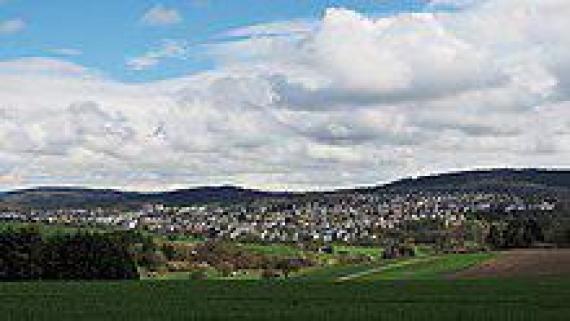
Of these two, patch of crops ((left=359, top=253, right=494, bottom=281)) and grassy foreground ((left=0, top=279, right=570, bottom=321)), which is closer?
grassy foreground ((left=0, top=279, right=570, bottom=321))

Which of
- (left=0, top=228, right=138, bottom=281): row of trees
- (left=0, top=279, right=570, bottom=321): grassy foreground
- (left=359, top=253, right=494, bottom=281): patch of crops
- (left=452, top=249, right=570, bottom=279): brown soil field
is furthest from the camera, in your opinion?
(left=0, top=228, right=138, bottom=281): row of trees

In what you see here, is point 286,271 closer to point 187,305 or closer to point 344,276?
point 344,276

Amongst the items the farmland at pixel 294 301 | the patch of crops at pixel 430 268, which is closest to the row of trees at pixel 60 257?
the patch of crops at pixel 430 268

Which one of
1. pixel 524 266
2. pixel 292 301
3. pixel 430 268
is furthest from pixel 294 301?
pixel 430 268

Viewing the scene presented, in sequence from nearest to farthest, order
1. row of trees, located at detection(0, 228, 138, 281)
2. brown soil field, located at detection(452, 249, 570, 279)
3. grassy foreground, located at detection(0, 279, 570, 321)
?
grassy foreground, located at detection(0, 279, 570, 321) < brown soil field, located at detection(452, 249, 570, 279) < row of trees, located at detection(0, 228, 138, 281)

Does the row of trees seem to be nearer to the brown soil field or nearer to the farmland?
the farmland

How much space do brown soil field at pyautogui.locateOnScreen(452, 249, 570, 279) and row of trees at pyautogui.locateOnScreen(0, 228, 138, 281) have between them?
115 feet

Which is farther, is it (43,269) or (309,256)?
(309,256)

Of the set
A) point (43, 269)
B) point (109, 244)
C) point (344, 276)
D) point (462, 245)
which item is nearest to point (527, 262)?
point (344, 276)

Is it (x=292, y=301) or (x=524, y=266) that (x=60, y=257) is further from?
(x=292, y=301)

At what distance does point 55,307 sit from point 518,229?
9863cm

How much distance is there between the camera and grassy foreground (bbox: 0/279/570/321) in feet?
135

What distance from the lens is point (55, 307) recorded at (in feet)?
153

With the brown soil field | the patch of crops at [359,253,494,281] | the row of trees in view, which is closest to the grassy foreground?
the brown soil field
